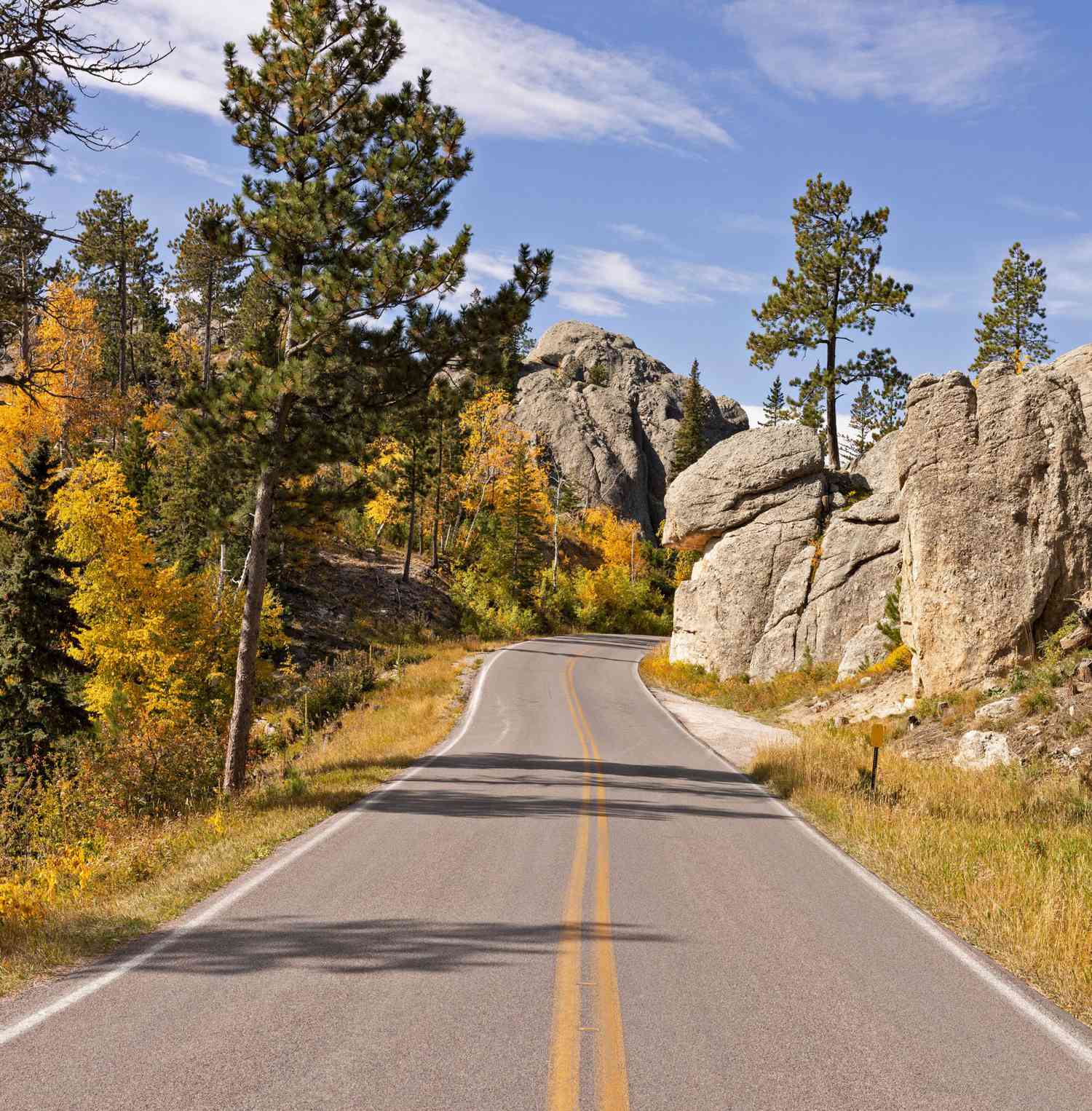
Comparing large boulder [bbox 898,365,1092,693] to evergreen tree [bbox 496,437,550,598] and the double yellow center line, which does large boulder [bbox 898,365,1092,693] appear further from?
evergreen tree [bbox 496,437,550,598]

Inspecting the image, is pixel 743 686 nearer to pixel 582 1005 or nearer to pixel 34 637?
pixel 34 637

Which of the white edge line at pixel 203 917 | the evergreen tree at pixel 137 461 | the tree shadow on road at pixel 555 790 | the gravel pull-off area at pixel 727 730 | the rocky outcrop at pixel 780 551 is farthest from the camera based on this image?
the evergreen tree at pixel 137 461

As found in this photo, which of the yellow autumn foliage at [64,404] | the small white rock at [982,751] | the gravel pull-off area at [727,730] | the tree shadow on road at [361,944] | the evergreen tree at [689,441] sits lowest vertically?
the gravel pull-off area at [727,730]

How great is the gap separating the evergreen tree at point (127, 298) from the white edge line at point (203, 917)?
1714 inches

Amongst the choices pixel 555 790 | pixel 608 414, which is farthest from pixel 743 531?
pixel 608 414

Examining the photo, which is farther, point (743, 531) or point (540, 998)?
point (743, 531)

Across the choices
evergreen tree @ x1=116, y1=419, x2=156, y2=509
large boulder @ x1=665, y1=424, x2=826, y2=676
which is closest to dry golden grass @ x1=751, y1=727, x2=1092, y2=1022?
large boulder @ x1=665, y1=424, x2=826, y2=676

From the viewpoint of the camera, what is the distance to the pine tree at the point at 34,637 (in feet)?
66.3

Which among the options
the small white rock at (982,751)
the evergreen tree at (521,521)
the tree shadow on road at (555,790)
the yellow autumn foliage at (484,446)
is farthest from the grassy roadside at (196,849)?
the yellow autumn foliage at (484,446)

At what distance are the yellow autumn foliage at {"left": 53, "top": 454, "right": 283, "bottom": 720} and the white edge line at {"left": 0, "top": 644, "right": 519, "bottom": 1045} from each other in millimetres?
13538

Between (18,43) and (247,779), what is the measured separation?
11.7m

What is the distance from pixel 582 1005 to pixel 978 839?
635 cm

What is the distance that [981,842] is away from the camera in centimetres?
941

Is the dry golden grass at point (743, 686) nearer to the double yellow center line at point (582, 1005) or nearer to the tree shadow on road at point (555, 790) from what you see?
the tree shadow on road at point (555, 790)
